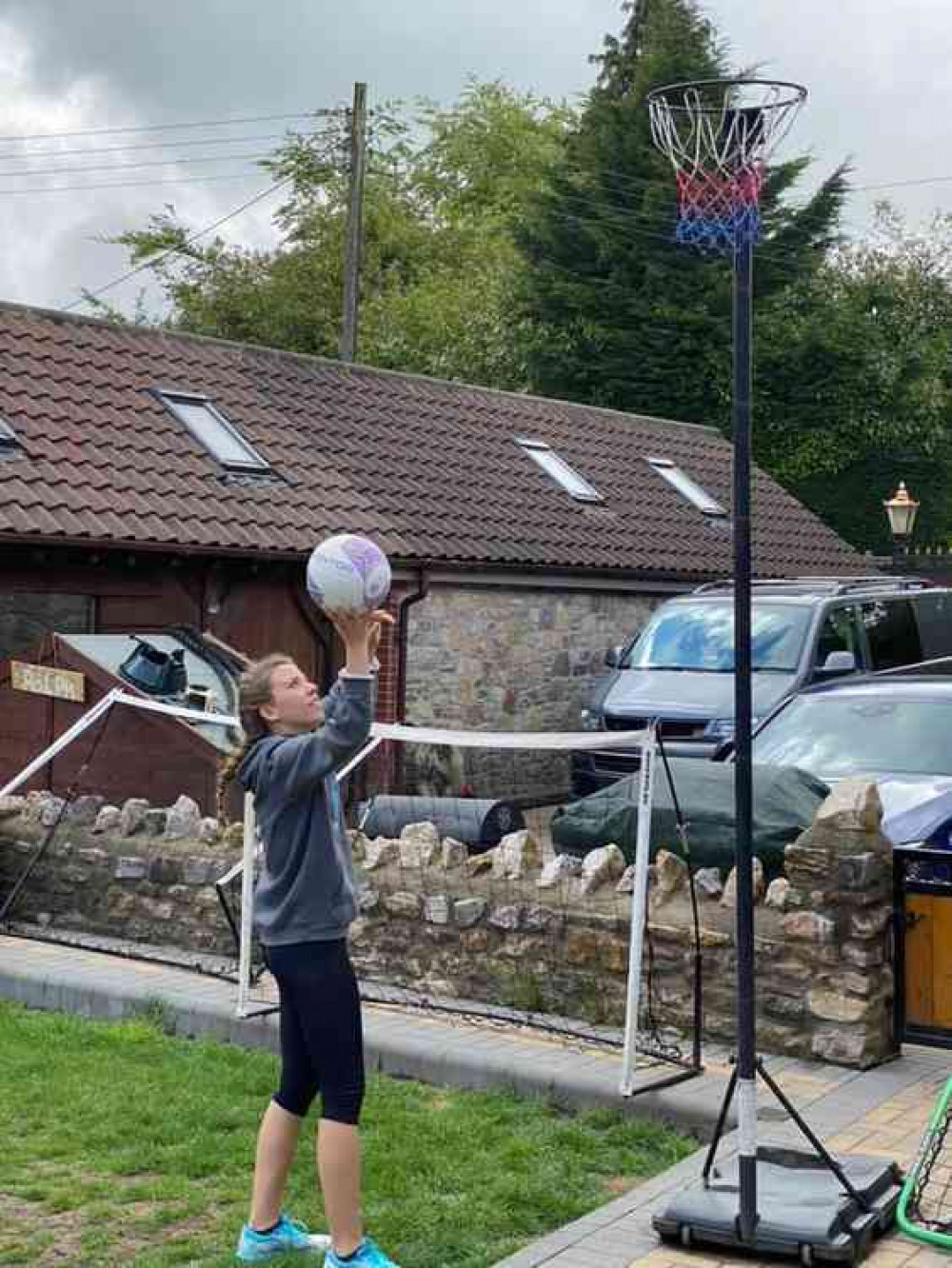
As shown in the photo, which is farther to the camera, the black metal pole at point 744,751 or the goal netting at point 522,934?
the goal netting at point 522,934

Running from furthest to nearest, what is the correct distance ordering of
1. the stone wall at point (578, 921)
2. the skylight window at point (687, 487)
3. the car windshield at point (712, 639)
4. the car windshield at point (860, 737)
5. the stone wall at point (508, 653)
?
the skylight window at point (687, 487) → the stone wall at point (508, 653) → the car windshield at point (712, 639) → the car windshield at point (860, 737) → the stone wall at point (578, 921)

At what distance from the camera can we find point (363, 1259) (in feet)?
15.1

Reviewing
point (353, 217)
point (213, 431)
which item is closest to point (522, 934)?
point (213, 431)

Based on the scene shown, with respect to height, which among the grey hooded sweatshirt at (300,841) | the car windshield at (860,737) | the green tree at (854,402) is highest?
the green tree at (854,402)

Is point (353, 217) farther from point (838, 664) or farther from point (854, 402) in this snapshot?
point (838, 664)

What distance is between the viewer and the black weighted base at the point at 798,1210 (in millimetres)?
4750

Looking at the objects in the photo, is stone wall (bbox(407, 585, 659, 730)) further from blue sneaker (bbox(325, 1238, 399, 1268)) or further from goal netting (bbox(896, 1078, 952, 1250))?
blue sneaker (bbox(325, 1238, 399, 1268))

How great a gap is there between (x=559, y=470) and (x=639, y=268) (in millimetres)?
15092

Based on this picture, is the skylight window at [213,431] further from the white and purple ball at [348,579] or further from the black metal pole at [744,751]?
the white and purple ball at [348,579]

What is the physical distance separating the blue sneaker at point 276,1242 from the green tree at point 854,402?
1215 inches

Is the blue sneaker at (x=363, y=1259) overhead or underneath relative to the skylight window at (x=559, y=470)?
underneath

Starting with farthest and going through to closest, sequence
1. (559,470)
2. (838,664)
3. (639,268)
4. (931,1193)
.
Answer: (639,268)
(559,470)
(838,664)
(931,1193)

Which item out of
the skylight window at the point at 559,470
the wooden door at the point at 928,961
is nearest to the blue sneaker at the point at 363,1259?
the wooden door at the point at 928,961

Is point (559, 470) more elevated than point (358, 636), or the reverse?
point (559, 470)
